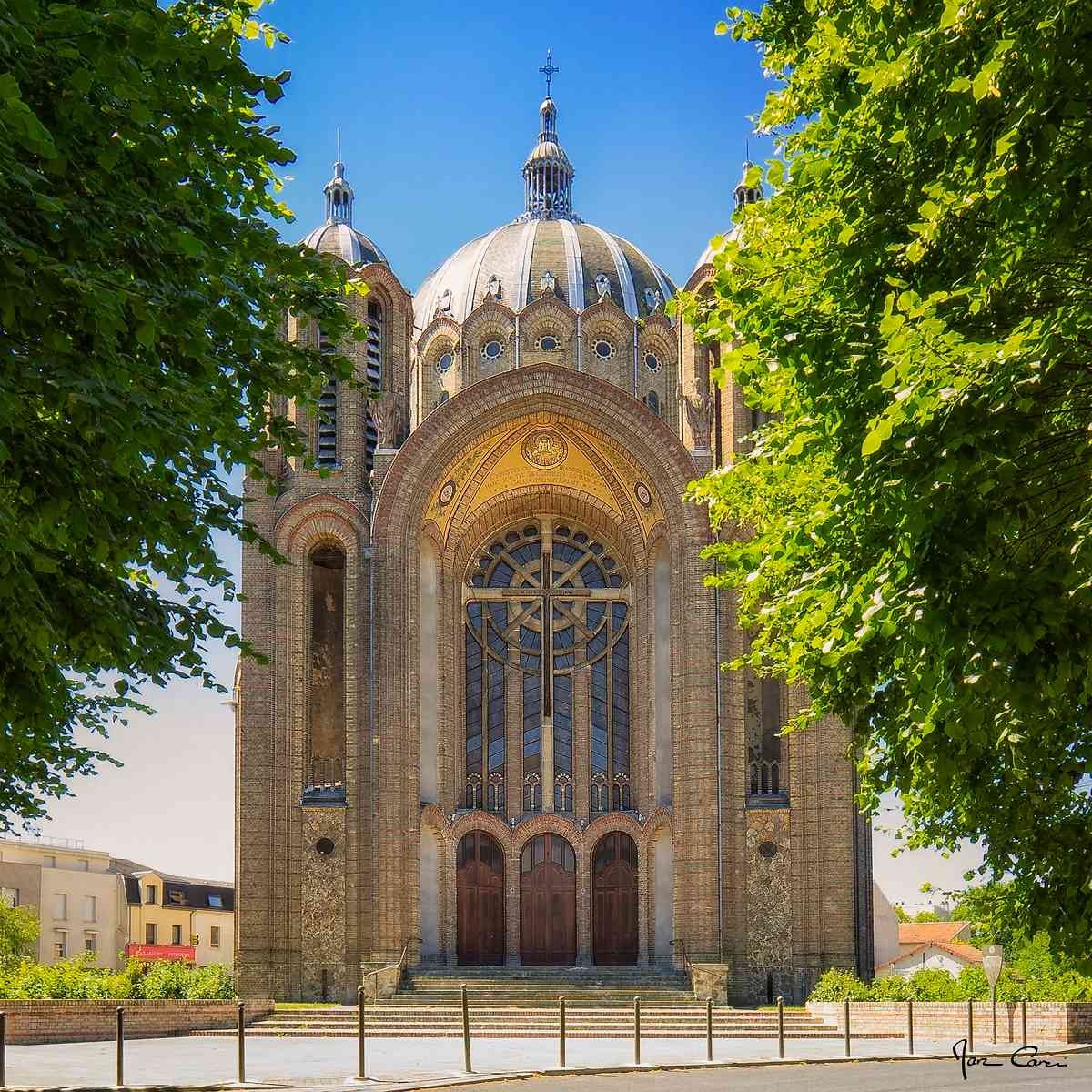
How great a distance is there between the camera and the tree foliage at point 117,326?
9.81m

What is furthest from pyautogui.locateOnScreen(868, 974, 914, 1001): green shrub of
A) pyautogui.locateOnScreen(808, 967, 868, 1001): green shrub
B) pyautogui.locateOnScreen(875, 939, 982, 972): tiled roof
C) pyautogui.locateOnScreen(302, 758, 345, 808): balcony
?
pyautogui.locateOnScreen(875, 939, 982, 972): tiled roof

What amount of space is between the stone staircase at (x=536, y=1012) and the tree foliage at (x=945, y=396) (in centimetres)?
1831

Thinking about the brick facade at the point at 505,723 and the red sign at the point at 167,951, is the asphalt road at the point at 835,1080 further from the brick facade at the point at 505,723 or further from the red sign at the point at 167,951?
the red sign at the point at 167,951

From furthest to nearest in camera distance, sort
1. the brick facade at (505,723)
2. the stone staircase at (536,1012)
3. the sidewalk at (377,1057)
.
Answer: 1. the brick facade at (505,723)
2. the stone staircase at (536,1012)
3. the sidewalk at (377,1057)

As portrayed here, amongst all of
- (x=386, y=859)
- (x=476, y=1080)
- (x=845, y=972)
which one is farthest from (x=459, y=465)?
(x=476, y=1080)

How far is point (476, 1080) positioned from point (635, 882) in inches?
768

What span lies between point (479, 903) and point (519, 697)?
4.93m

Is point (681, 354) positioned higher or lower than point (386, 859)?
higher

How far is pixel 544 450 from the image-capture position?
136 feet

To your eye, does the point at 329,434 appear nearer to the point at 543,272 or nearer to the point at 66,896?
the point at 543,272

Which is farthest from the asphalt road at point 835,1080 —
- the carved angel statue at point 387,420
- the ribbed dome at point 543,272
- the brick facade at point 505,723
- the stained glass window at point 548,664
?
the ribbed dome at point 543,272

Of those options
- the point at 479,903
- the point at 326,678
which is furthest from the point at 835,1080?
the point at 326,678

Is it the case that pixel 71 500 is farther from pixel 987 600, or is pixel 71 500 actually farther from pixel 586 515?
pixel 586 515

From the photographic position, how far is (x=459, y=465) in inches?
1602
